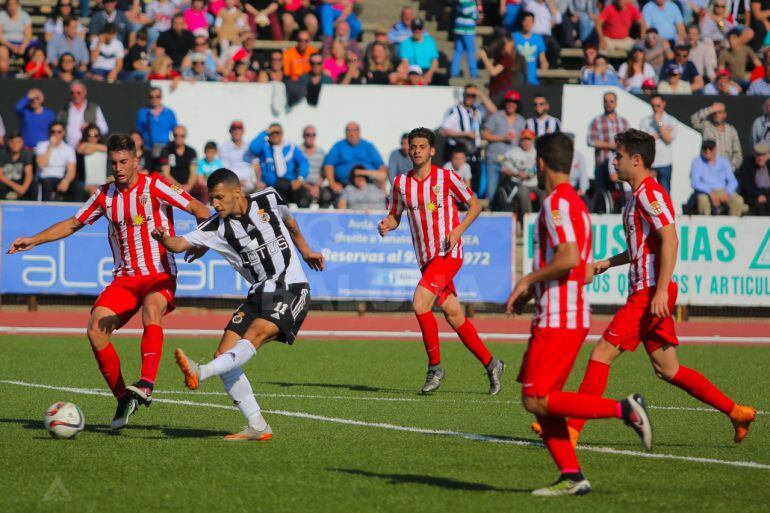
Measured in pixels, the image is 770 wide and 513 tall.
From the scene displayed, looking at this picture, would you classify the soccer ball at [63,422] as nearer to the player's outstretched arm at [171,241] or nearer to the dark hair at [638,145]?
the player's outstretched arm at [171,241]

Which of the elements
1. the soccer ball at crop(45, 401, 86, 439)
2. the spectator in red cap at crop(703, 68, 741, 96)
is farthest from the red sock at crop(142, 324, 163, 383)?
the spectator in red cap at crop(703, 68, 741, 96)

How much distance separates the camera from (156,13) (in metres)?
22.5

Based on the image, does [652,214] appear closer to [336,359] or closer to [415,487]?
[415,487]

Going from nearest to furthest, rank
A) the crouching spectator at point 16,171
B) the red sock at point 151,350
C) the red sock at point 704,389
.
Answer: the red sock at point 704,389 < the red sock at point 151,350 < the crouching spectator at point 16,171

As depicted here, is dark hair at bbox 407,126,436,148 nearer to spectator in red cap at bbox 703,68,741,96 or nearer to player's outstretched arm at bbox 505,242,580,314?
player's outstretched arm at bbox 505,242,580,314

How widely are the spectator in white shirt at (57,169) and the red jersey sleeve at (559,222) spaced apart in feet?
46.0

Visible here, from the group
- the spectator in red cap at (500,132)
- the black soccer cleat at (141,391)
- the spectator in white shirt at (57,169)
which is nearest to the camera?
the black soccer cleat at (141,391)

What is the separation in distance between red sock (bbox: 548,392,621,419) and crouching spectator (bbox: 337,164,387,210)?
41.6 ft

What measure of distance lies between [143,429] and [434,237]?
3691 mm

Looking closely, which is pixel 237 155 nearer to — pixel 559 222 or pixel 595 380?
pixel 595 380

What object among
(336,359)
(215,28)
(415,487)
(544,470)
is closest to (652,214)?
(544,470)

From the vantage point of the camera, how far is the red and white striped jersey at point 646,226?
7988mm

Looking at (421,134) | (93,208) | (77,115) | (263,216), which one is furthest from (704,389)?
(77,115)

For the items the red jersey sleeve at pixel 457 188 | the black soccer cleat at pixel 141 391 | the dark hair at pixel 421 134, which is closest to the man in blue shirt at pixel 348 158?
the red jersey sleeve at pixel 457 188
